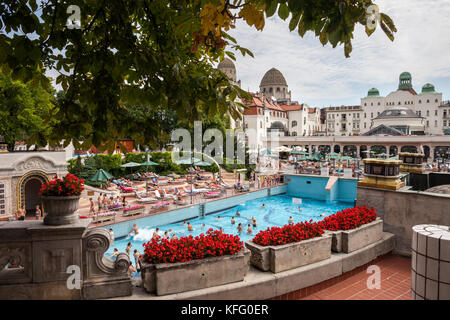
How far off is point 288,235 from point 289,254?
426 mm

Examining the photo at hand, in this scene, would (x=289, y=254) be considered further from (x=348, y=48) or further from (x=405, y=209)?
(x=405, y=209)

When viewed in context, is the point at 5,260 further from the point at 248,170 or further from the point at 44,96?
the point at 248,170

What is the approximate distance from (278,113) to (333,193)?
2205 inches

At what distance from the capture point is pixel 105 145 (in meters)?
3.51

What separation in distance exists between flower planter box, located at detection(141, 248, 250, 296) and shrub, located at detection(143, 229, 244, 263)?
110 millimetres

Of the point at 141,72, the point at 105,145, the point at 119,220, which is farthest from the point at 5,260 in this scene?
the point at 119,220

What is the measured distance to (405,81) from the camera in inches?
3816

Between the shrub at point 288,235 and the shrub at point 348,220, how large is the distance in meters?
0.59

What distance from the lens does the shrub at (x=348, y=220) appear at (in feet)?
21.7

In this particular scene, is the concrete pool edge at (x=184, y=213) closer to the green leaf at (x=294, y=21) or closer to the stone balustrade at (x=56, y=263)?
the stone balustrade at (x=56, y=263)

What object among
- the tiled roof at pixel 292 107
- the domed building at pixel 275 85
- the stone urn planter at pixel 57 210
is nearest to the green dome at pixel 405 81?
the domed building at pixel 275 85

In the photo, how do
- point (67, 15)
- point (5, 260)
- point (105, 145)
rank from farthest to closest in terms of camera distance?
point (5, 260) < point (105, 145) < point (67, 15)

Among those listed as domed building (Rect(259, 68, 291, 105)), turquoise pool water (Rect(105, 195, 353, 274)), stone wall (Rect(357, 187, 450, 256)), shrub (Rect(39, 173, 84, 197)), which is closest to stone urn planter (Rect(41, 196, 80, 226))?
shrub (Rect(39, 173, 84, 197))

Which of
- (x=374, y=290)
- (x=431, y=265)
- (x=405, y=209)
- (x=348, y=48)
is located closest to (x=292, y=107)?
(x=405, y=209)
